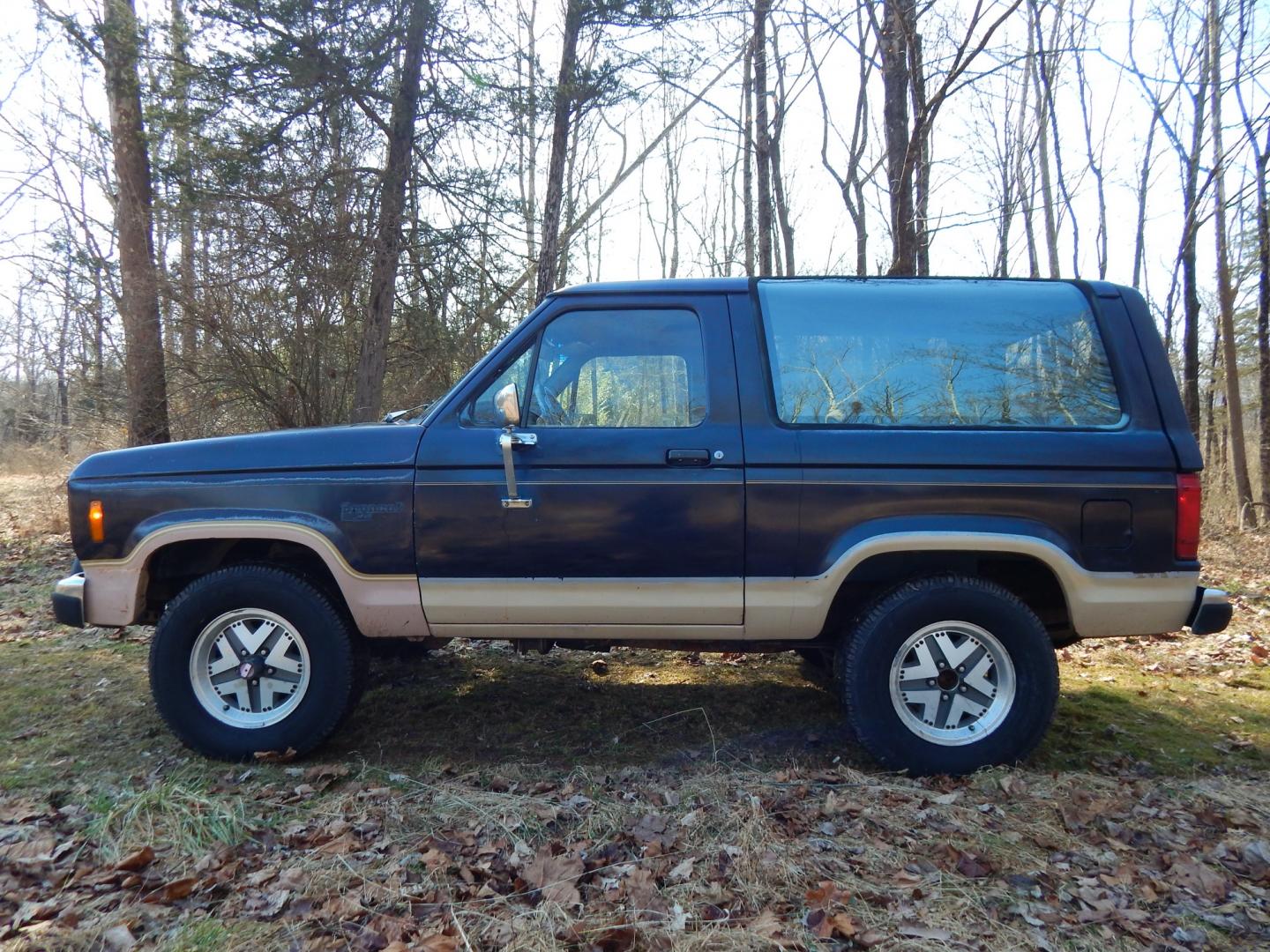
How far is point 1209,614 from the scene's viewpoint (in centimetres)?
352

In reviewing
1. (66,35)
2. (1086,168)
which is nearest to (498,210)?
(66,35)

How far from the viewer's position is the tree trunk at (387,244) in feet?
33.7

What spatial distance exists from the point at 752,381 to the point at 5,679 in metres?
4.77

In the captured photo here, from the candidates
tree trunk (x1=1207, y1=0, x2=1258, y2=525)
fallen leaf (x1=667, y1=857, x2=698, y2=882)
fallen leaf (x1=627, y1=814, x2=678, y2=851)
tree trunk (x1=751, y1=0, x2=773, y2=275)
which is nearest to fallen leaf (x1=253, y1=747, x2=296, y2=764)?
fallen leaf (x1=627, y1=814, x2=678, y2=851)

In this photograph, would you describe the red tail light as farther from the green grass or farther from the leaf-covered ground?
the green grass

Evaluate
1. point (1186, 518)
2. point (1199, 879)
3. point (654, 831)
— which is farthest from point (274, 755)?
point (1186, 518)

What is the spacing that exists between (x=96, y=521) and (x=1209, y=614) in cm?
476

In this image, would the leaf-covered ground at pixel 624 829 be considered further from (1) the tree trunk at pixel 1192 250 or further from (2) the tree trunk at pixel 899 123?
(1) the tree trunk at pixel 1192 250

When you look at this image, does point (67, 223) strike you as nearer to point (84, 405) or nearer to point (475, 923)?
point (84, 405)

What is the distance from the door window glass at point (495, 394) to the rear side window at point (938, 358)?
3.55 feet

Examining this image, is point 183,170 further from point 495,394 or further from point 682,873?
point 682,873

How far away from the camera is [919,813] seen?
Answer: 10.4 ft

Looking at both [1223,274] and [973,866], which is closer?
[973,866]

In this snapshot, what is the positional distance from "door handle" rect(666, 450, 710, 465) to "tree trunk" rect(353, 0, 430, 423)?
24.6 feet
